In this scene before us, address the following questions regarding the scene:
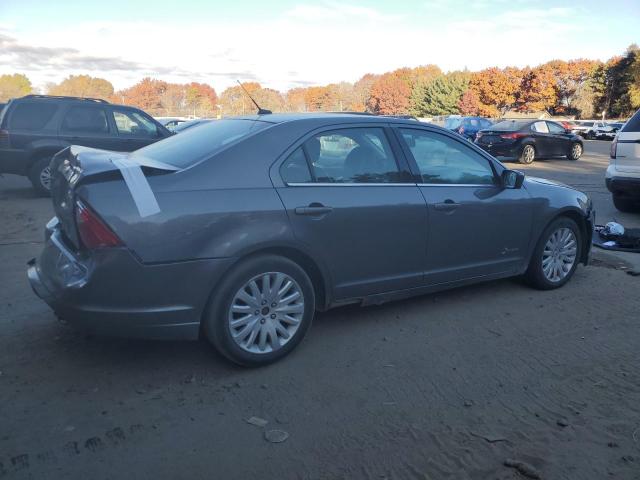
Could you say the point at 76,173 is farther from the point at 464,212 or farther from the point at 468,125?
the point at 468,125

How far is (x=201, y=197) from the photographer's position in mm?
3381

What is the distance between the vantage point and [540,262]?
5.19 metres

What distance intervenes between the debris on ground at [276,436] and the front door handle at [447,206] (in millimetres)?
2226

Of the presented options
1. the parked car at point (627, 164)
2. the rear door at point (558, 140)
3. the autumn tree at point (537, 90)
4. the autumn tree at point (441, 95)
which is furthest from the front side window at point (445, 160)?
the autumn tree at point (441, 95)

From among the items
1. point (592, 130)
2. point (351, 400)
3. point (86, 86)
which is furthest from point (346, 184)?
point (86, 86)

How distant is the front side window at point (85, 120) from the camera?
34.8ft

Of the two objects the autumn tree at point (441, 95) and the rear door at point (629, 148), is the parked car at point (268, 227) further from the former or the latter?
the autumn tree at point (441, 95)

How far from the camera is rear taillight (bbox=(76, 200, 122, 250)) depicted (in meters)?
3.15

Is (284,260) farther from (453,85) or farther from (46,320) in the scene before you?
(453,85)

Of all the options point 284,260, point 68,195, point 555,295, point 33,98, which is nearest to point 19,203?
point 33,98

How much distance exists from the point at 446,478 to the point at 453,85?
275ft

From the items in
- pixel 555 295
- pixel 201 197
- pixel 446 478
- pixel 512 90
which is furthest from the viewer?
pixel 512 90

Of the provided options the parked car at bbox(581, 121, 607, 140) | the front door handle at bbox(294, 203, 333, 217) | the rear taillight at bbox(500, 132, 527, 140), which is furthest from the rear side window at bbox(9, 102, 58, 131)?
the parked car at bbox(581, 121, 607, 140)

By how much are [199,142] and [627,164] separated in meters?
7.23
